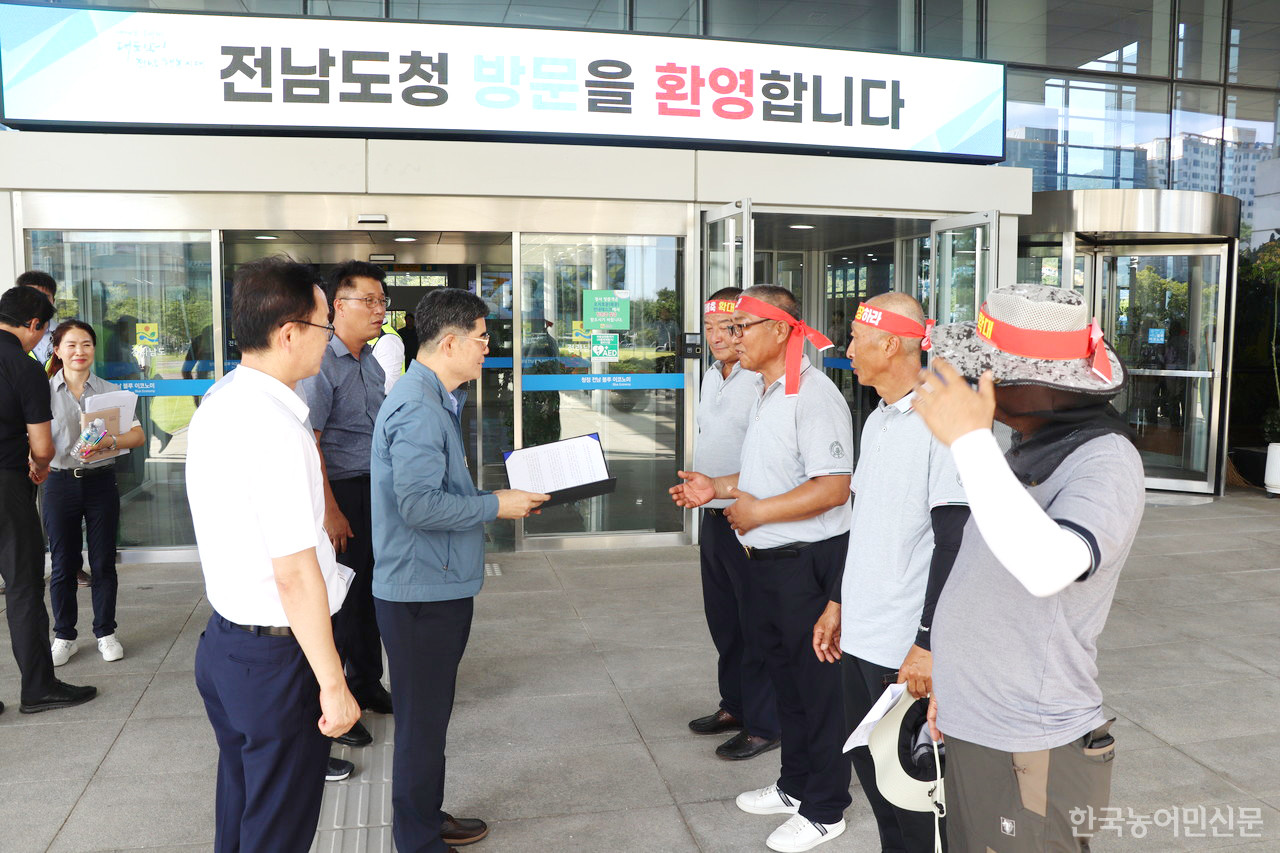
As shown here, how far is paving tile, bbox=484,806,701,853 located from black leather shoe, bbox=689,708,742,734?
2.13 feet

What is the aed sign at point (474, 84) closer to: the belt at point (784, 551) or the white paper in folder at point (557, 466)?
the white paper in folder at point (557, 466)

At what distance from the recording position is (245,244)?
6770mm

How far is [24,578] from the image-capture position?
13.1 feet

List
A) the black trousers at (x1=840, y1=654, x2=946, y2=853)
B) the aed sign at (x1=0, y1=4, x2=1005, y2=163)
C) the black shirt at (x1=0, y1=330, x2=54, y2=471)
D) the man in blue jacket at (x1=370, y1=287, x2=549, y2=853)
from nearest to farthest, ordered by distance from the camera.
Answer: the black trousers at (x1=840, y1=654, x2=946, y2=853)
the man in blue jacket at (x1=370, y1=287, x2=549, y2=853)
the black shirt at (x1=0, y1=330, x2=54, y2=471)
the aed sign at (x1=0, y1=4, x2=1005, y2=163)

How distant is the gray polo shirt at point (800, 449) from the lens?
311 centimetres

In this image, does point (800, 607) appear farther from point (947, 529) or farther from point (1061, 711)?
point (1061, 711)

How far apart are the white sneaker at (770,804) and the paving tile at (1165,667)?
1933mm

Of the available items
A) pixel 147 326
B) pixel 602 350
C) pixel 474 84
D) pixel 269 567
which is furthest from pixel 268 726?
pixel 474 84

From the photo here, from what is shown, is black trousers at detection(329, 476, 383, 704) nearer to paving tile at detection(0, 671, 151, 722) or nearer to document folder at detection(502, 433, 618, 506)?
paving tile at detection(0, 671, 151, 722)

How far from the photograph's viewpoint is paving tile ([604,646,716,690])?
14.7 feet

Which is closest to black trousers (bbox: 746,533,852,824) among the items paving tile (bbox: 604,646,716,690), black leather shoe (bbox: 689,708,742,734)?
black leather shoe (bbox: 689,708,742,734)

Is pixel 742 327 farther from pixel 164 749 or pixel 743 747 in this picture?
pixel 164 749

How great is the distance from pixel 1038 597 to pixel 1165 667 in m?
3.74

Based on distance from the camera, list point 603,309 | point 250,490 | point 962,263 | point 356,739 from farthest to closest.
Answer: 1. point 962,263
2. point 603,309
3. point 356,739
4. point 250,490
